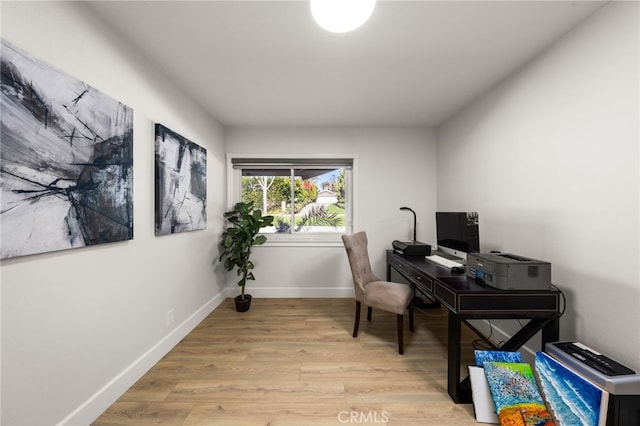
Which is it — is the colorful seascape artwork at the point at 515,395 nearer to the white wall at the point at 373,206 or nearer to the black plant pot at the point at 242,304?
the white wall at the point at 373,206

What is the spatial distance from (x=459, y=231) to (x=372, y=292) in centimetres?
103

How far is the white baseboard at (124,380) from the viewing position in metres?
1.35

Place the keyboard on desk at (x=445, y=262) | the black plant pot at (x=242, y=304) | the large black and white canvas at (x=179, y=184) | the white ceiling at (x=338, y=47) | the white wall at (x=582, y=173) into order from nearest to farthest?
1. the white wall at (x=582, y=173)
2. the white ceiling at (x=338, y=47)
3. the large black and white canvas at (x=179, y=184)
4. the keyboard on desk at (x=445, y=262)
5. the black plant pot at (x=242, y=304)

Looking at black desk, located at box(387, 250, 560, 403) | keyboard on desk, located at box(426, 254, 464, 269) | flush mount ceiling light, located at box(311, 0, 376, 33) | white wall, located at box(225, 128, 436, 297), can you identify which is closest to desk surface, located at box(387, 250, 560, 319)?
black desk, located at box(387, 250, 560, 403)

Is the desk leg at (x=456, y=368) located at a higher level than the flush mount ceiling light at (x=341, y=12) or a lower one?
lower

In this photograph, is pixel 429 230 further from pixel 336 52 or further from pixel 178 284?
pixel 178 284

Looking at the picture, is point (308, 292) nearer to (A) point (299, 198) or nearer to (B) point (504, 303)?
(A) point (299, 198)

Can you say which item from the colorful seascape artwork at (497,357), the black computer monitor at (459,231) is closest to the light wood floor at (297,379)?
the colorful seascape artwork at (497,357)

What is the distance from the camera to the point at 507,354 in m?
1.52

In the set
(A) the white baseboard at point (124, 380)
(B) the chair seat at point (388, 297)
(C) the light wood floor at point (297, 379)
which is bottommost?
(C) the light wood floor at point (297, 379)

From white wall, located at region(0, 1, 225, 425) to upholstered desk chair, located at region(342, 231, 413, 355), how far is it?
1.64 m

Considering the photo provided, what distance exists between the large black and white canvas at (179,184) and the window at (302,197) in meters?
0.89

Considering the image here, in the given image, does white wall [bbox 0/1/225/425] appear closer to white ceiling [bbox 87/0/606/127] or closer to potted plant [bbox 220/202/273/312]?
white ceiling [bbox 87/0/606/127]

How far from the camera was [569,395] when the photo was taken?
1.24 meters
